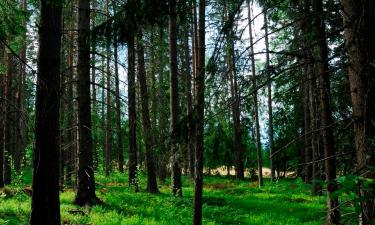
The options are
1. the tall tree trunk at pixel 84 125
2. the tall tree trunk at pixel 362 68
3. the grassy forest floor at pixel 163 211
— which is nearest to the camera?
the tall tree trunk at pixel 362 68

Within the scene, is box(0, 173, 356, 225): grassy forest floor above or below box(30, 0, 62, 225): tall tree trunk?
below

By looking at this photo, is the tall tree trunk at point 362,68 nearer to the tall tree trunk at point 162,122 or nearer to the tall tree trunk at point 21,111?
the tall tree trunk at point 162,122

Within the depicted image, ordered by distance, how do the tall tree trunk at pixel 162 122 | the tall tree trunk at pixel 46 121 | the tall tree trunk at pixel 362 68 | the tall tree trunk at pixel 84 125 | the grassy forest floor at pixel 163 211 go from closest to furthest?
1. the tall tree trunk at pixel 362 68
2. the tall tree trunk at pixel 162 122
3. the tall tree trunk at pixel 46 121
4. the grassy forest floor at pixel 163 211
5. the tall tree trunk at pixel 84 125

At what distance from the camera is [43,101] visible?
635cm

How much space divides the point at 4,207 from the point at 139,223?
3.73 metres

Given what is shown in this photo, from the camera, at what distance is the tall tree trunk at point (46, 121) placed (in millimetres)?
6348

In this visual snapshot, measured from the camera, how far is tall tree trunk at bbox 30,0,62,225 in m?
6.35

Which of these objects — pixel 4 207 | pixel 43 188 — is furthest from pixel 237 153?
pixel 43 188

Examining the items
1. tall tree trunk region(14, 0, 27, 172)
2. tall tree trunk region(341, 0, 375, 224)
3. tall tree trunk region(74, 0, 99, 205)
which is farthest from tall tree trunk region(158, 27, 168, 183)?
tall tree trunk region(341, 0, 375, 224)

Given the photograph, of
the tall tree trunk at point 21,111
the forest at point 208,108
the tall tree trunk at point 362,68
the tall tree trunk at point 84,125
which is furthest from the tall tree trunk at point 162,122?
the tall tree trunk at point 362,68

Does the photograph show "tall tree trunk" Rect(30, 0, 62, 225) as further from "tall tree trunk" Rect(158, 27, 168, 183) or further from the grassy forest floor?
"tall tree trunk" Rect(158, 27, 168, 183)

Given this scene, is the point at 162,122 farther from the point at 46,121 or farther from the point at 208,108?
the point at 208,108

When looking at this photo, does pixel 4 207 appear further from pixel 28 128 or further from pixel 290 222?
pixel 290 222

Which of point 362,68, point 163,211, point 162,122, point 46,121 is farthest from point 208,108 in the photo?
point 162,122
